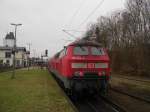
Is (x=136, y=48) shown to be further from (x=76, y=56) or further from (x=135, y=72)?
(x=76, y=56)

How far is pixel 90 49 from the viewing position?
615 inches

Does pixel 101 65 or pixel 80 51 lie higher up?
pixel 80 51

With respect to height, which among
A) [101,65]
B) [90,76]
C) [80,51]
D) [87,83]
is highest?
[80,51]

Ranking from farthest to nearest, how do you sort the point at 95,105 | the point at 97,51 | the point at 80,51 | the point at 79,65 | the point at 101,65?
the point at 97,51
the point at 80,51
the point at 101,65
the point at 79,65
the point at 95,105

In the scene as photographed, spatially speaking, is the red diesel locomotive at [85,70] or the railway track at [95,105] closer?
the railway track at [95,105]

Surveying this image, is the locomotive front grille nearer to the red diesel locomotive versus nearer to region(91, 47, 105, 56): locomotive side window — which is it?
the red diesel locomotive

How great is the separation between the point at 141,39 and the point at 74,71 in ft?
96.5

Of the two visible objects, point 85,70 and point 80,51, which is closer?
point 85,70

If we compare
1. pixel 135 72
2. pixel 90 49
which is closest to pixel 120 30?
pixel 135 72

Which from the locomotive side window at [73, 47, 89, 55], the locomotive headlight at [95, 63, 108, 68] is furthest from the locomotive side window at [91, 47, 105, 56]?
the locomotive headlight at [95, 63, 108, 68]

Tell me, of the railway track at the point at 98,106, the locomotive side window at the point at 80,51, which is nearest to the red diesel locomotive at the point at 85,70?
the locomotive side window at the point at 80,51

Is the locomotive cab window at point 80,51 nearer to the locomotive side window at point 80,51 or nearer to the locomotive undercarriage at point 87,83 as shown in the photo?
the locomotive side window at point 80,51

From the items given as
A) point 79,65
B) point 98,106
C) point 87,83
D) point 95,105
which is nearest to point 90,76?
point 87,83

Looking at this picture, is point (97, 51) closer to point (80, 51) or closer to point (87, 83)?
point (80, 51)
